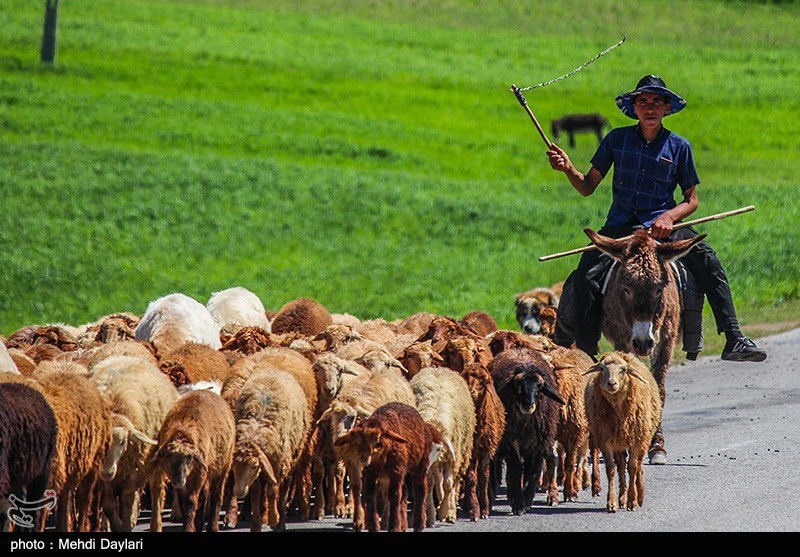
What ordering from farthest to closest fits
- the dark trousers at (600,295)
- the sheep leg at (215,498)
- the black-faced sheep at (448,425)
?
the dark trousers at (600,295) → the black-faced sheep at (448,425) → the sheep leg at (215,498)

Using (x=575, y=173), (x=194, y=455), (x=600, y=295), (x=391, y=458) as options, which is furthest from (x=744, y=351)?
(x=194, y=455)

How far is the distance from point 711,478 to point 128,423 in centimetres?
468

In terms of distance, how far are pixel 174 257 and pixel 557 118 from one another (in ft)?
57.4

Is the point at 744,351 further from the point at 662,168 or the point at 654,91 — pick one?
the point at 654,91

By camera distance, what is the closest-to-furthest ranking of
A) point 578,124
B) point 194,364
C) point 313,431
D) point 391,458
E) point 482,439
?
1. point 391,458
2. point 482,439
3. point 313,431
4. point 194,364
5. point 578,124

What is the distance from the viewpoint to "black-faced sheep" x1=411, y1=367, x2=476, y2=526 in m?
10.9

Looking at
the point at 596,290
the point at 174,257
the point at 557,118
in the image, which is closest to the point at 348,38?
the point at 557,118

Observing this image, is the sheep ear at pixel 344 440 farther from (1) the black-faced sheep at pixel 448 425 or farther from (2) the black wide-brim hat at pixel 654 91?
(2) the black wide-brim hat at pixel 654 91

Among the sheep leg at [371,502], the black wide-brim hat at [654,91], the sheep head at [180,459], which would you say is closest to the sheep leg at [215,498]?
the sheep head at [180,459]

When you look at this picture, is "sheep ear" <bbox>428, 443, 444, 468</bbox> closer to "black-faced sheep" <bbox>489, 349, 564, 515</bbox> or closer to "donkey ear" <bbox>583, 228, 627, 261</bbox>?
"black-faced sheep" <bbox>489, 349, 564, 515</bbox>

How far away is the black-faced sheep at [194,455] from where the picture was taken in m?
10.1

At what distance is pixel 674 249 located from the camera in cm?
1231

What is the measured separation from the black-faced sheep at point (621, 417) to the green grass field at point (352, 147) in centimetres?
1124
